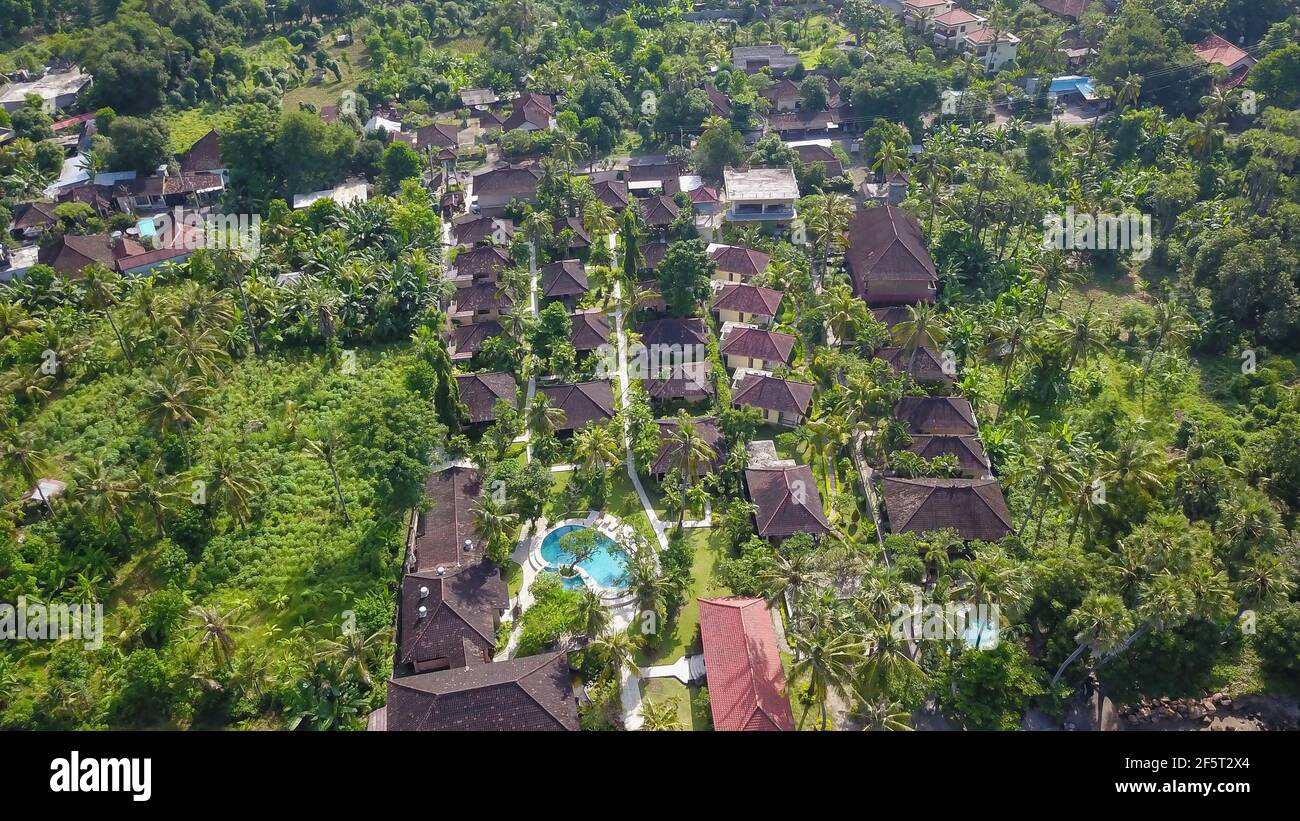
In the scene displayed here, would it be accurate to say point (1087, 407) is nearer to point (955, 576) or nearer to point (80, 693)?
point (955, 576)

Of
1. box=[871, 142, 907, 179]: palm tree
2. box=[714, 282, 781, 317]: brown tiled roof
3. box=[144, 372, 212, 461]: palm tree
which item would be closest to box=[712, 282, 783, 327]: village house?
box=[714, 282, 781, 317]: brown tiled roof

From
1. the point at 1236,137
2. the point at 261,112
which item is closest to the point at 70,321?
the point at 261,112

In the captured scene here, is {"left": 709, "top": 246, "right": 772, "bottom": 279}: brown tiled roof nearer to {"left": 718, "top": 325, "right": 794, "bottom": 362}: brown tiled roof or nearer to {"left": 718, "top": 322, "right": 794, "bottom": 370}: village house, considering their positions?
{"left": 718, "top": 322, "right": 794, "bottom": 370}: village house

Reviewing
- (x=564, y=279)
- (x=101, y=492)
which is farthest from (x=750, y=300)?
(x=101, y=492)

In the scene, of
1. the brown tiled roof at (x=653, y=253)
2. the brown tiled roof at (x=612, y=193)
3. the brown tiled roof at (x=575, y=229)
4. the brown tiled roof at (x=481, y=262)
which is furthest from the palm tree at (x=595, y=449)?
the brown tiled roof at (x=612, y=193)
